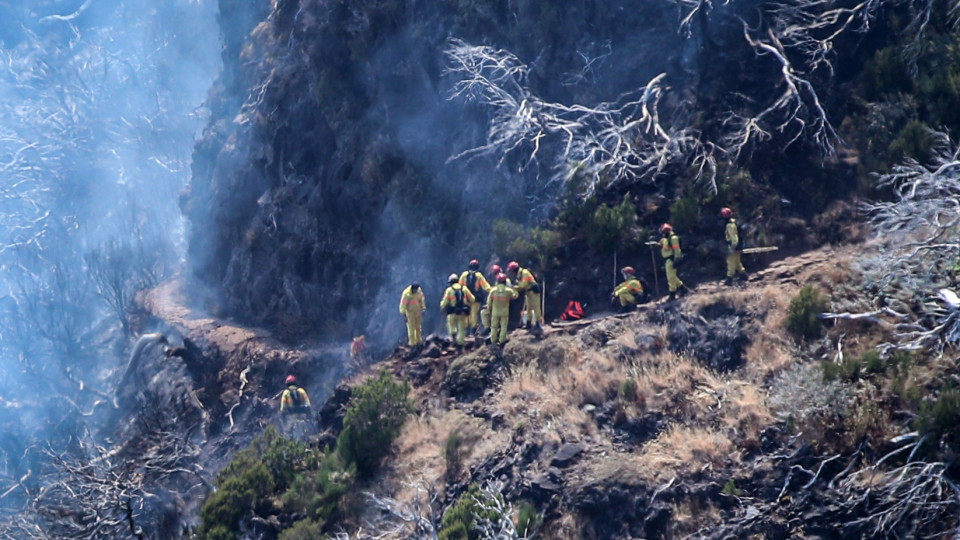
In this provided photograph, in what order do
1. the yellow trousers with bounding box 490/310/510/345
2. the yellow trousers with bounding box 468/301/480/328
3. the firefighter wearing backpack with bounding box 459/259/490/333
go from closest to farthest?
1. the yellow trousers with bounding box 490/310/510/345
2. the firefighter wearing backpack with bounding box 459/259/490/333
3. the yellow trousers with bounding box 468/301/480/328

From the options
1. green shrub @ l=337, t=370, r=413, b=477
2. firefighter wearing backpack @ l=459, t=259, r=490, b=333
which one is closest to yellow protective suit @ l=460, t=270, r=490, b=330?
firefighter wearing backpack @ l=459, t=259, r=490, b=333

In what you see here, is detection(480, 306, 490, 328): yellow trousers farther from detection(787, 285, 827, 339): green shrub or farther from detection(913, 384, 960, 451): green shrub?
detection(913, 384, 960, 451): green shrub

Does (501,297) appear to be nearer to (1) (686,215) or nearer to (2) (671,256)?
(2) (671,256)

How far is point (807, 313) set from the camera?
15055mm

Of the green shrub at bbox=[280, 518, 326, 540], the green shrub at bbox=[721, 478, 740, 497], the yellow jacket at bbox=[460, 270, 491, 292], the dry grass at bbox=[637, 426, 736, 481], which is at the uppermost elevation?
the yellow jacket at bbox=[460, 270, 491, 292]

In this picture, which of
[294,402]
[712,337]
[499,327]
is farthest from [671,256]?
[294,402]

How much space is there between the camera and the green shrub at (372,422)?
1673 cm

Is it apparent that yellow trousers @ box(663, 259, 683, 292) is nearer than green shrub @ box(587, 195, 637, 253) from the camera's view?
Yes

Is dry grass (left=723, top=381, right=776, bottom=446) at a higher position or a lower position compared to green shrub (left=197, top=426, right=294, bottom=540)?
higher

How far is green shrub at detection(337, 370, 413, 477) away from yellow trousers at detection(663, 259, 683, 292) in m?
5.41

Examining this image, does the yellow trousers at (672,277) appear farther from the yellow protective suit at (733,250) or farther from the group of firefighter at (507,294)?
the yellow protective suit at (733,250)

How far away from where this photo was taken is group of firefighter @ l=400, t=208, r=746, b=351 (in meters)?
17.6

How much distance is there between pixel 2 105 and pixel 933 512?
156ft

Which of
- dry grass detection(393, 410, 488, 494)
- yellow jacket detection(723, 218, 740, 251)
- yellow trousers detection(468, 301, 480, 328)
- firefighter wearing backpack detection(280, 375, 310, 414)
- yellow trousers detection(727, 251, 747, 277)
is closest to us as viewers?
dry grass detection(393, 410, 488, 494)
